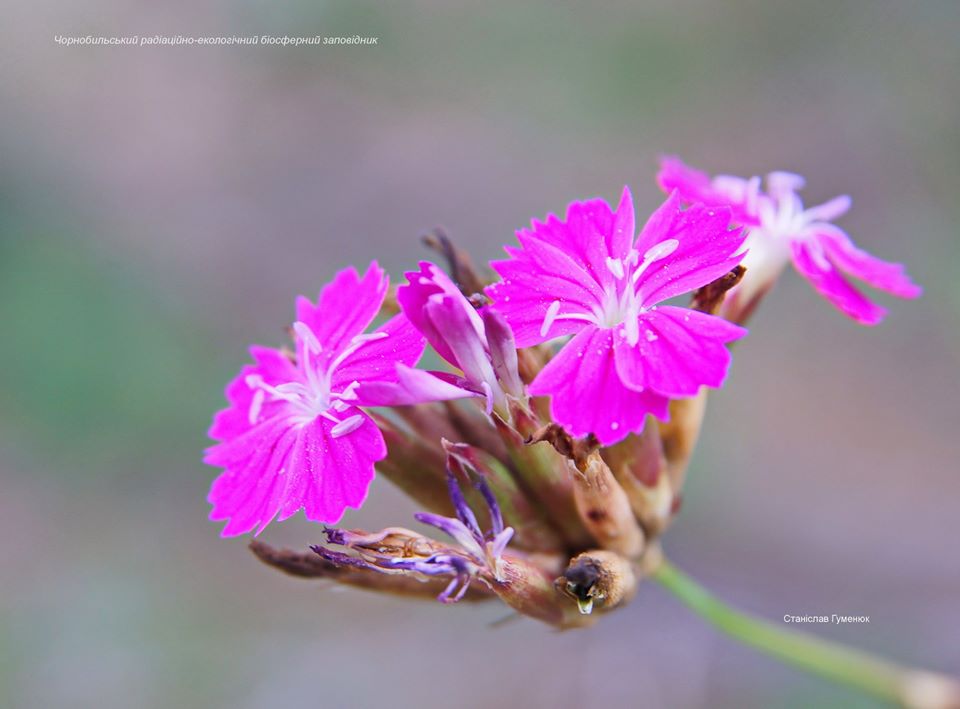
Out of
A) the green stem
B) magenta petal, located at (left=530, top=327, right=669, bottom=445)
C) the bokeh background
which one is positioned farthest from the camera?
the bokeh background

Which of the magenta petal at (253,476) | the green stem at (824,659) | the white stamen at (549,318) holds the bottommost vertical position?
the green stem at (824,659)

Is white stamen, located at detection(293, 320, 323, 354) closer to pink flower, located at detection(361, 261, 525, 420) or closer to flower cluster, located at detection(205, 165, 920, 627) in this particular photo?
flower cluster, located at detection(205, 165, 920, 627)

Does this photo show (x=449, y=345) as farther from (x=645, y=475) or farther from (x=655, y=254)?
(x=645, y=475)

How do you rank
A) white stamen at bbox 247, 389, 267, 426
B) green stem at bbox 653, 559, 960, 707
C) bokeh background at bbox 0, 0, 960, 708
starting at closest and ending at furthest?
white stamen at bbox 247, 389, 267, 426 < green stem at bbox 653, 559, 960, 707 < bokeh background at bbox 0, 0, 960, 708

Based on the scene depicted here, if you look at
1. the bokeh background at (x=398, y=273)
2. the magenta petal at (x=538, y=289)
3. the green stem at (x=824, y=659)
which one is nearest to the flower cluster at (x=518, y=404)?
the magenta petal at (x=538, y=289)

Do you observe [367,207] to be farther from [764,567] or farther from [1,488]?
[764,567]

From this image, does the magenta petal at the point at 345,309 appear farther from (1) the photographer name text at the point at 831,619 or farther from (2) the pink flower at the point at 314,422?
(1) the photographer name text at the point at 831,619

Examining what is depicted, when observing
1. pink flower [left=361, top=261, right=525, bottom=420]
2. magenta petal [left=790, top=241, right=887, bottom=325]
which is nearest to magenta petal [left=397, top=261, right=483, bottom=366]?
pink flower [left=361, top=261, right=525, bottom=420]
